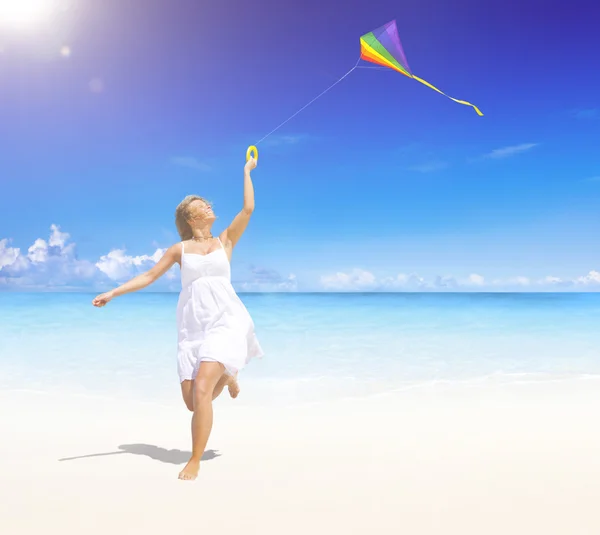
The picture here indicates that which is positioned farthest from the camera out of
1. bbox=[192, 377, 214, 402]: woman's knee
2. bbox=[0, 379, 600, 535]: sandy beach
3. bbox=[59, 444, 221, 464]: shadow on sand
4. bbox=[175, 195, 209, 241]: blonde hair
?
bbox=[175, 195, 209, 241]: blonde hair

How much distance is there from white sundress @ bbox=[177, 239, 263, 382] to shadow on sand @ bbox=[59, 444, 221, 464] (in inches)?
21.1

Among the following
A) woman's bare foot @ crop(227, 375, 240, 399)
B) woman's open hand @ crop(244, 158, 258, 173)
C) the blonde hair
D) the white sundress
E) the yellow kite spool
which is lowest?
woman's bare foot @ crop(227, 375, 240, 399)

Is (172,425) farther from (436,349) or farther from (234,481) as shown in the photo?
(436,349)

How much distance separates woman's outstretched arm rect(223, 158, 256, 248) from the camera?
12.0 ft

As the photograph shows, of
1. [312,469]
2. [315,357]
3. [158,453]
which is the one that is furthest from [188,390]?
[315,357]

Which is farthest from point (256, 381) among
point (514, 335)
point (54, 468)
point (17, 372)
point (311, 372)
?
point (514, 335)

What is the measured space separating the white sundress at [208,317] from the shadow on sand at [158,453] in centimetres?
54

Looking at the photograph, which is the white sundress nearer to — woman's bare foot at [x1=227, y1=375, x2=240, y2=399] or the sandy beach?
woman's bare foot at [x1=227, y1=375, x2=240, y2=399]

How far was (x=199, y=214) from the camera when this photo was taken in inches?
142

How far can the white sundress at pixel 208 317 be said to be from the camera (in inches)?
133

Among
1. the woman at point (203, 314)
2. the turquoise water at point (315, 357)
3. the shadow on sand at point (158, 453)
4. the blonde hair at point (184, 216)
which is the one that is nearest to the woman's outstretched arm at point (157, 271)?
the woman at point (203, 314)

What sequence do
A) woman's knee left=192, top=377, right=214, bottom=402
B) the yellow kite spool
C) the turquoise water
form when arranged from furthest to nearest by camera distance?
the turquoise water → the yellow kite spool → woman's knee left=192, top=377, right=214, bottom=402

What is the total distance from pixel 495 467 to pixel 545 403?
2252 mm

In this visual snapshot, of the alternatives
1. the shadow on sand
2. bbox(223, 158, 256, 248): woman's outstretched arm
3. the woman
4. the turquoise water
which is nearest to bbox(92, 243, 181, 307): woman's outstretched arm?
the woman
